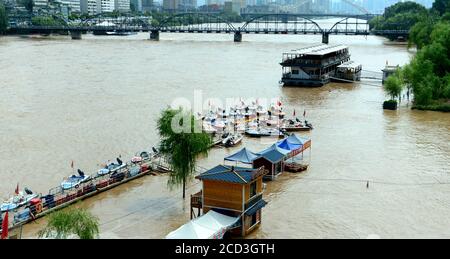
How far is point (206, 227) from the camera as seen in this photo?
985 centimetres

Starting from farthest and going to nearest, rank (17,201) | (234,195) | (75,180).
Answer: (75,180) → (17,201) → (234,195)

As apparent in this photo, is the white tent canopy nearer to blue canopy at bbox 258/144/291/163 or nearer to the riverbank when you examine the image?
the riverbank

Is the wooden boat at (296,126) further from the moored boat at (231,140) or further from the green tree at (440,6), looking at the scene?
the green tree at (440,6)

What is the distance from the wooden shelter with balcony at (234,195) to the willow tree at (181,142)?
1567 mm

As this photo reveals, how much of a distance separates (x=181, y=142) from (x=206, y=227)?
2947mm

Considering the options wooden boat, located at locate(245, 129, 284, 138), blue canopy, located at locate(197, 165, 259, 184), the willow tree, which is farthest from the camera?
wooden boat, located at locate(245, 129, 284, 138)

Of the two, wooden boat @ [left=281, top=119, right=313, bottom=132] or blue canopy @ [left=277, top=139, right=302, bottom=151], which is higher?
blue canopy @ [left=277, top=139, right=302, bottom=151]

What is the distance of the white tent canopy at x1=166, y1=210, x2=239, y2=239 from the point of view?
944 cm

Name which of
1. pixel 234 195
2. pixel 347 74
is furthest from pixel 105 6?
pixel 234 195

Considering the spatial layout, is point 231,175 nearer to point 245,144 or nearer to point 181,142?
point 181,142

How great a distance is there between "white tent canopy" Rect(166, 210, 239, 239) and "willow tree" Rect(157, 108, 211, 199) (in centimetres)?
210

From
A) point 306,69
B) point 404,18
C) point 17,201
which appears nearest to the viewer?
point 17,201

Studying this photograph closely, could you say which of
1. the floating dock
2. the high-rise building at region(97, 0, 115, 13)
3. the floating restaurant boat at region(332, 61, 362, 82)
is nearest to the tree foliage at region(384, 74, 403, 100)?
the floating restaurant boat at region(332, 61, 362, 82)
